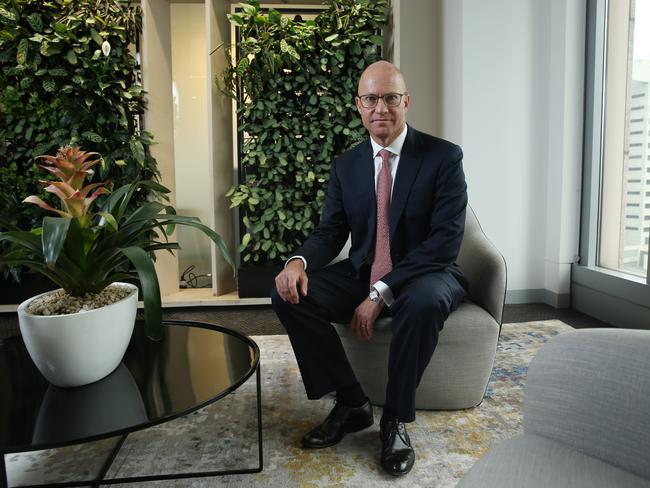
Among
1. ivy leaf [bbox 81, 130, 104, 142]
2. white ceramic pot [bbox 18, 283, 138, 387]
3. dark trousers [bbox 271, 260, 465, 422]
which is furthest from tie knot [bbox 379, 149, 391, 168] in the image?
ivy leaf [bbox 81, 130, 104, 142]

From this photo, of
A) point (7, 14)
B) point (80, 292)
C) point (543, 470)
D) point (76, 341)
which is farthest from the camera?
point (7, 14)

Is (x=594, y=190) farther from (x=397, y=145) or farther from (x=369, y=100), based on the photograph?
(x=369, y=100)

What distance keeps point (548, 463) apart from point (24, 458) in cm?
154

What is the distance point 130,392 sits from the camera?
1.20 metres

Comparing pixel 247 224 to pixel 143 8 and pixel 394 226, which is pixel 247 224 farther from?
pixel 394 226

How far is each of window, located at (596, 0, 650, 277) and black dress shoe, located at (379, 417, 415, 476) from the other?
2.03 m

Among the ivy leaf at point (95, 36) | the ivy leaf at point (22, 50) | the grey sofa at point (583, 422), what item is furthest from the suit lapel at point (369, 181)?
the ivy leaf at point (22, 50)

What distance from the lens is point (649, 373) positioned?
0.77 m

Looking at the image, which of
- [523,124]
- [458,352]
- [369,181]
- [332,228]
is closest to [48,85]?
[332,228]

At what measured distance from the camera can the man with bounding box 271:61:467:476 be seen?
61.1 inches

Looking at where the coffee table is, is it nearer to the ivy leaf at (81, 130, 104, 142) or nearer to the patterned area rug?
the patterned area rug

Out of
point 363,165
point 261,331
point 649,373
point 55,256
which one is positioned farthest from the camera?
point 261,331

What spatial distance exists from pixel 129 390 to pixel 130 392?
0.5 inches

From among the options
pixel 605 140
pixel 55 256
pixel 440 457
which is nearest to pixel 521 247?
pixel 605 140
